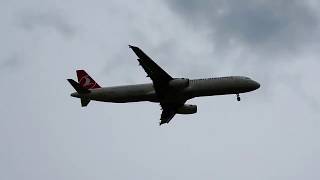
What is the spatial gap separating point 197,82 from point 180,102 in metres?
6.66

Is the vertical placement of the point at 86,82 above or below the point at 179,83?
above

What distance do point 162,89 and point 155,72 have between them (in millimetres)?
3061

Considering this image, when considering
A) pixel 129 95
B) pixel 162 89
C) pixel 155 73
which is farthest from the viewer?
pixel 129 95

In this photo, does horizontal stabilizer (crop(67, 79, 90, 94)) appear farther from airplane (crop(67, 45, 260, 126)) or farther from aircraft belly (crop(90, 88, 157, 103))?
aircraft belly (crop(90, 88, 157, 103))

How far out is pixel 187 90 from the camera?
97.6 meters

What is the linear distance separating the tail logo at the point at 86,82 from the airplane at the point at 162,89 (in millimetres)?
2543

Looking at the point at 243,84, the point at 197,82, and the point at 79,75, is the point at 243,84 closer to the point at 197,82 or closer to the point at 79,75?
the point at 197,82

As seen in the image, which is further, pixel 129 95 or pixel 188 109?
pixel 188 109

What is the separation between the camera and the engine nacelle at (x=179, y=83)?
318 feet

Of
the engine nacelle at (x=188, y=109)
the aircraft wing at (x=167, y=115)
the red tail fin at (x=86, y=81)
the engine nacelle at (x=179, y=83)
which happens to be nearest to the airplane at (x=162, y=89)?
the engine nacelle at (x=179, y=83)

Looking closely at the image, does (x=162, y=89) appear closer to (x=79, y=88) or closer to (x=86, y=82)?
(x=79, y=88)

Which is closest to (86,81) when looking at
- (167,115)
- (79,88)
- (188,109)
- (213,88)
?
(79,88)

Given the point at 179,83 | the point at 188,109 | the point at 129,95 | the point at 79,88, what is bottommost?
the point at 188,109

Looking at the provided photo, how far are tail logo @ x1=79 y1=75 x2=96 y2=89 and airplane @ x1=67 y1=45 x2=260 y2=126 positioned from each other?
2543 mm
